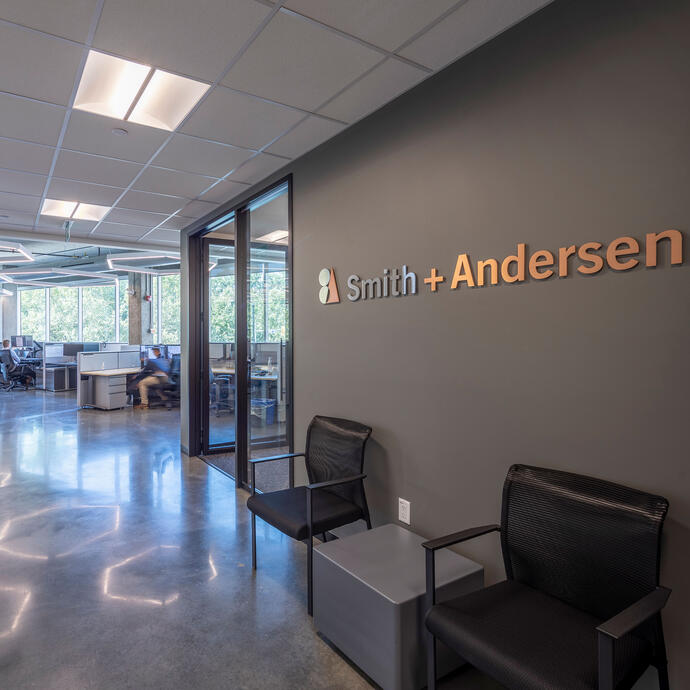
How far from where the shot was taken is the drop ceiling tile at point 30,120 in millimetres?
2660

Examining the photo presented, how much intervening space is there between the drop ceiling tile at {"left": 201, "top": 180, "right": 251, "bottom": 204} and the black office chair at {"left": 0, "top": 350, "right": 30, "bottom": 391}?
10181mm

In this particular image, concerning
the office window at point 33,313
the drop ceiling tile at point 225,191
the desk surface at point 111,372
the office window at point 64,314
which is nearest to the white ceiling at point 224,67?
the drop ceiling tile at point 225,191

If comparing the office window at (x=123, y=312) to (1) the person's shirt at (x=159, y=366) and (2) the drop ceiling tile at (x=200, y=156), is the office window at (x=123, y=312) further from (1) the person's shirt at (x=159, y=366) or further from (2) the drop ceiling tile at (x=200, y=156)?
(2) the drop ceiling tile at (x=200, y=156)

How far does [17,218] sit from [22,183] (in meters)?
1.58

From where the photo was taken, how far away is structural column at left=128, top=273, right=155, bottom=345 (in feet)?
42.0

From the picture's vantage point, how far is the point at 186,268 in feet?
18.3

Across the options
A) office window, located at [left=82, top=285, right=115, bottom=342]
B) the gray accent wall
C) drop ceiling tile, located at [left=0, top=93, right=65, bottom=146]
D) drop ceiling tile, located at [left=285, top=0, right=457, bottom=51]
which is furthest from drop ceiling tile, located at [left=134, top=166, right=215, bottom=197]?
office window, located at [left=82, top=285, right=115, bottom=342]

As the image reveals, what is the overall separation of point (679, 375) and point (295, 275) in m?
2.59

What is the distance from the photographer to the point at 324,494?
2.87m

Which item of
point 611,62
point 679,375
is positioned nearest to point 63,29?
point 611,62

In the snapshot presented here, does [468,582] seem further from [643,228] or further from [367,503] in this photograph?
[643,228]

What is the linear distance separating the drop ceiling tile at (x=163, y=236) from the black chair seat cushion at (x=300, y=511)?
4320 millimetres

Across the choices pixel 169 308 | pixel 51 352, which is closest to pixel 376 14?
pixel 51 352

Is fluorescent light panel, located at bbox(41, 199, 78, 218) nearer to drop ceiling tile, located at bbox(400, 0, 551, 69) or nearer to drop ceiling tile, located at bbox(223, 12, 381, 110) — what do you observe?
drop ceiling tile, located at bbox(223, 12, 381, 110)
